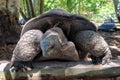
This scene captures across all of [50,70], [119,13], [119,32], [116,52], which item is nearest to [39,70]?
[50,70]

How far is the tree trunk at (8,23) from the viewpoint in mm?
3219

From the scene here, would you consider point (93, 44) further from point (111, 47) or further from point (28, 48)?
point (111, 47)

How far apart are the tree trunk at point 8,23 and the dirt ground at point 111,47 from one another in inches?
2.3

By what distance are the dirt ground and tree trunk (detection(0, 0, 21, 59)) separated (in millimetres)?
58

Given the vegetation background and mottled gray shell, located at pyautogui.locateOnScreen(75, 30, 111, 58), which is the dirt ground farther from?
the vegetation background

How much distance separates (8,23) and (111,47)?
1116mm

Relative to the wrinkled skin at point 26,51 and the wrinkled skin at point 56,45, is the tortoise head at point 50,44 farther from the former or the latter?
the wrinkled skin at point 26,51

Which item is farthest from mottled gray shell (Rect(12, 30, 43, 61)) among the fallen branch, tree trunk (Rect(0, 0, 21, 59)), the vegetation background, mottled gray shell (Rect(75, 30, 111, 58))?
the vegetation background

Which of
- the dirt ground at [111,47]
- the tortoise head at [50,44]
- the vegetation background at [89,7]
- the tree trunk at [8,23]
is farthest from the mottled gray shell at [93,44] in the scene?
the vegetation background at [89,7]

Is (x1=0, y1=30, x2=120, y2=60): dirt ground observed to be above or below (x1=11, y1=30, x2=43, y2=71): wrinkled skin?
below

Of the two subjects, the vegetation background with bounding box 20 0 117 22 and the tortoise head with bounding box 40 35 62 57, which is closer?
the tortoise head with bounding box 40 35 62 57

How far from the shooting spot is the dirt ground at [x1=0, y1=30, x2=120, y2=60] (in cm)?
300

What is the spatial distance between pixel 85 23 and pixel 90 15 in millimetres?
6111

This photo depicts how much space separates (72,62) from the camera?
83.4 inches
